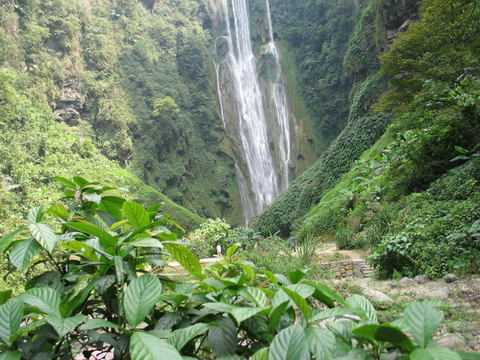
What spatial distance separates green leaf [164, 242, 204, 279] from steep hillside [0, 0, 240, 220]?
63.1ft

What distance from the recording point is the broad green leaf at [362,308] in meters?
0.92

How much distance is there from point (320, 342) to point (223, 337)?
233 mm

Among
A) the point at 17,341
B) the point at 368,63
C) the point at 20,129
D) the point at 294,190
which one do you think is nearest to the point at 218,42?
the point at 368,63

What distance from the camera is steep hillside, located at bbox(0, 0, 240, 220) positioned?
1897 centimetres

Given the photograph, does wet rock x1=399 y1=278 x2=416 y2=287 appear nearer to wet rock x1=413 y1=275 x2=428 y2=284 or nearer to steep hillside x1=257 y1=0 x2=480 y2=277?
wet rock x1=413 y1=275 x2=428 y2=284

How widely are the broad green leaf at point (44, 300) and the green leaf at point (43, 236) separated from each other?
0.33 ft

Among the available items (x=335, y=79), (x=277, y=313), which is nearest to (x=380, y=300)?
(x=277, y=313)

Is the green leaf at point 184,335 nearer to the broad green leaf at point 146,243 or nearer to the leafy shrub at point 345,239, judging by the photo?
the broad green leaf at point 146,243

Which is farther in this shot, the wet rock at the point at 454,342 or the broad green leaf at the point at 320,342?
the wet rock at the point at 454,342

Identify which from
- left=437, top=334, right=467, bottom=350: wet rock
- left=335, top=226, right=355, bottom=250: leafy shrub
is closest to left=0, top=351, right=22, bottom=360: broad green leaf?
left=437, top=334, right=467, bottom=350: wet rock

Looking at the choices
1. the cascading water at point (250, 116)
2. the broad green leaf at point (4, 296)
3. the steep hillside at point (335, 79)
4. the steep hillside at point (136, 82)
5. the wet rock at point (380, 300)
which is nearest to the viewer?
the broad green leaf at point (4, 296)

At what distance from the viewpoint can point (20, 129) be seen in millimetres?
15953

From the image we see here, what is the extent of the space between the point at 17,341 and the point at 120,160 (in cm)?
2047

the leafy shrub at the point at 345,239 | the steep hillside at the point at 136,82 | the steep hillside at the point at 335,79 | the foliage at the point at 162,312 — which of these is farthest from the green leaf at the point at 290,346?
the steep hillside at the point at 136,82
